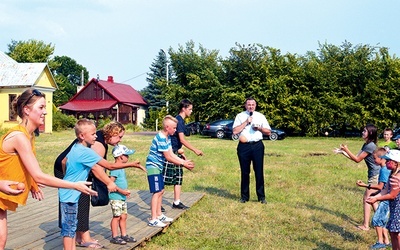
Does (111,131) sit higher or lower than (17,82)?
lower

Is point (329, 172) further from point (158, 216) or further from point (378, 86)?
point (378, 86)

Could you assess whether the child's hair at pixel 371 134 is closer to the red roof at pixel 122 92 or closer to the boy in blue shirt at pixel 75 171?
the boy in blue shirt at pixel 75 171

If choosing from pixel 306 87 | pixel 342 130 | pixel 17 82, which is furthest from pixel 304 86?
pixel 17 82

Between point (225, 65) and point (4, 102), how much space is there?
15179mm

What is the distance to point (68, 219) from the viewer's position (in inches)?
188

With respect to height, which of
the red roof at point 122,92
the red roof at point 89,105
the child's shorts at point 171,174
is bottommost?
the child's shorts at point 171,174

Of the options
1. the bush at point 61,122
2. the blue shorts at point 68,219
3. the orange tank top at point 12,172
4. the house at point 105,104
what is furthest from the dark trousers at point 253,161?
the house at point 105,104

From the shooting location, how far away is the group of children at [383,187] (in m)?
4.84

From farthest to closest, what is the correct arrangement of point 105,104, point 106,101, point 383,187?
point 106,101 → point 105,104 → point 383,187

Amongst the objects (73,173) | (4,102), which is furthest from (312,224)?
(4,102)

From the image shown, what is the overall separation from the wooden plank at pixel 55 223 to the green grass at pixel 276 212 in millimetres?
265

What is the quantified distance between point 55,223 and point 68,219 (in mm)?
2246

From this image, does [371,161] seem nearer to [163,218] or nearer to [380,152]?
[380,152]

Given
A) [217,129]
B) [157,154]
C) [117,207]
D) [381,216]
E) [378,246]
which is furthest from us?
[217,129]
